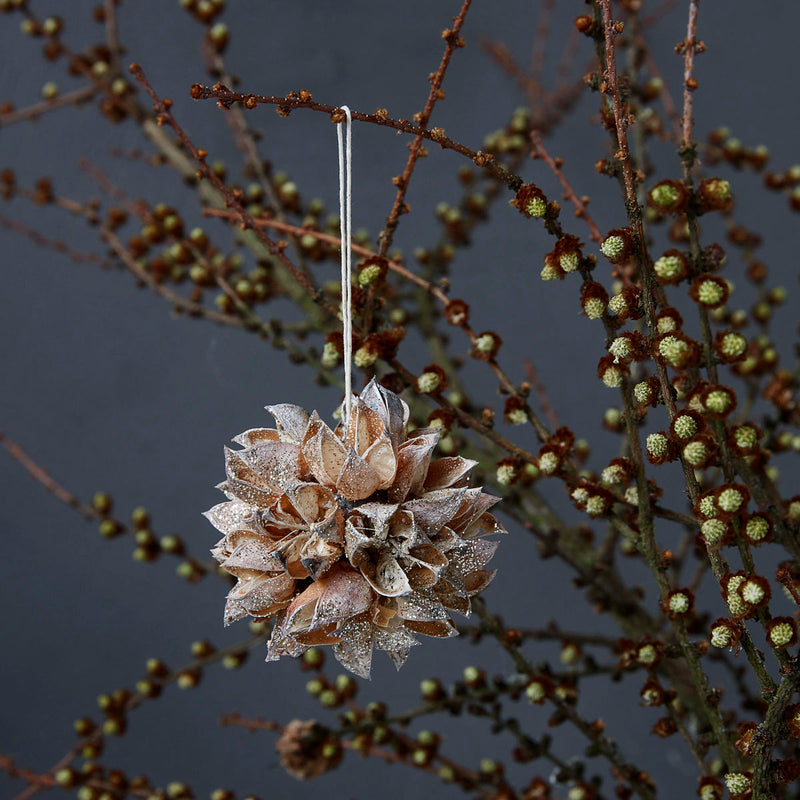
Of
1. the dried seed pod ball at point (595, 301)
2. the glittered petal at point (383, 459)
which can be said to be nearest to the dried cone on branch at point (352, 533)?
the glittered petal at point (383, 459)

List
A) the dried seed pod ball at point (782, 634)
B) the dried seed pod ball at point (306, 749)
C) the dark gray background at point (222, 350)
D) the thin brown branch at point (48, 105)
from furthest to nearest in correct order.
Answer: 1. the dark gray background at point (222, 350)
2. the thin brown branch at point (48, 105)
3. the dried seed pod ball at point (306, 749)
4. the dried seed pod ball at point (782, 634)

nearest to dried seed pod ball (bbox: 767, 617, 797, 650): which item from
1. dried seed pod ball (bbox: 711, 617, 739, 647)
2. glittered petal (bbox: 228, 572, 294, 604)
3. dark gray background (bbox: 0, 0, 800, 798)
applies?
dried seed pod ball (bbox: 711, 617, 739, 647)

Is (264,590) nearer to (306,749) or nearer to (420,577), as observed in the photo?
(420,577)

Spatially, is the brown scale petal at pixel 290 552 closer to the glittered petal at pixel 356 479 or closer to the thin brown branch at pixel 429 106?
the glittered petal at pixel 356 479

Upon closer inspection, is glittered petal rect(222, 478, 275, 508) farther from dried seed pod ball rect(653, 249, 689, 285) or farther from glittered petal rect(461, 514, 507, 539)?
dried seed pod ball rect(653, 249, 689, 285)

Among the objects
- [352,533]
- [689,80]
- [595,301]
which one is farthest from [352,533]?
[689,80]
